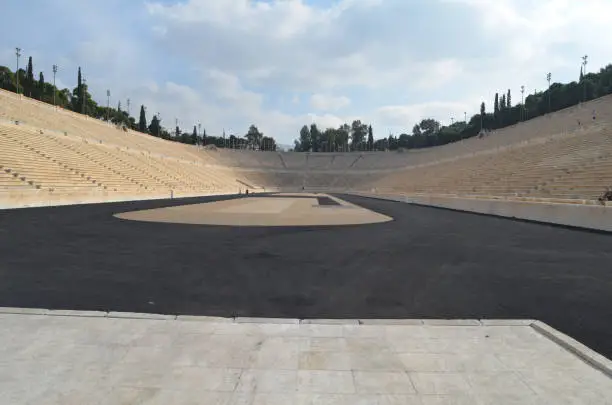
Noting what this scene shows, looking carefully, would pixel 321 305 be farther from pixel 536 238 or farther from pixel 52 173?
pixel 52 173

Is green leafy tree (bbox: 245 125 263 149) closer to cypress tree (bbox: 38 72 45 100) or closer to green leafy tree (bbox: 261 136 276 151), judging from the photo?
green leafy tree (bbox: 261 136 276 151)

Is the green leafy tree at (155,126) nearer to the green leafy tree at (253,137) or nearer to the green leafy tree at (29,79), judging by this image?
the green leafy tree at (29,79)

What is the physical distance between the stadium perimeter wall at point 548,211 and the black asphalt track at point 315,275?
12.7 ft

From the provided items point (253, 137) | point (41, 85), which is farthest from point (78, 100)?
point (253, 137)

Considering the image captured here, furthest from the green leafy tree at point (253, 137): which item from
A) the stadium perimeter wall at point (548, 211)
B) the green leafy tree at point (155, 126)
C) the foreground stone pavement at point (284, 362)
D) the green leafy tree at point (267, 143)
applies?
the foreground stone pavement at point (284, 362)

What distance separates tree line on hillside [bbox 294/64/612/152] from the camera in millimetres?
76994

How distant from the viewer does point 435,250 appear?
1015 cm

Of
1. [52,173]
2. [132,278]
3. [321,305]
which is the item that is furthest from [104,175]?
[321,305]

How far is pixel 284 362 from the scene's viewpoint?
3594 millimetres

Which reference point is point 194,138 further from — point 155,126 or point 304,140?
point 304,140

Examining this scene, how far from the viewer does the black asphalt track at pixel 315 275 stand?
5.23 meters

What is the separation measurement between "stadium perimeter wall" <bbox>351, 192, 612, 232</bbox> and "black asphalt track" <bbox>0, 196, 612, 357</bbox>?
388 cm

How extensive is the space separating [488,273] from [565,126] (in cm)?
5086

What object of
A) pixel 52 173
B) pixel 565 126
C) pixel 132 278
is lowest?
pixel 132 278
